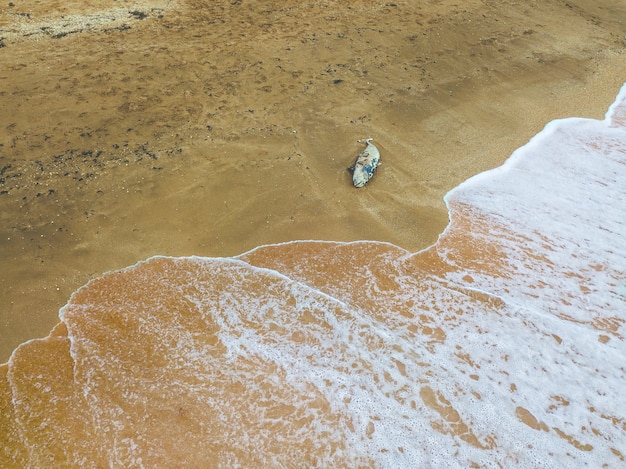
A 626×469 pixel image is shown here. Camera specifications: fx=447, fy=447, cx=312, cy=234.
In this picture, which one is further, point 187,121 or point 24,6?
point 24,6

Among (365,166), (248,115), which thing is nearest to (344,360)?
(365,166)

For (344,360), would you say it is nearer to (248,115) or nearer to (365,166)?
(365,166)

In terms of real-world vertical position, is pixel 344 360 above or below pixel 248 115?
below

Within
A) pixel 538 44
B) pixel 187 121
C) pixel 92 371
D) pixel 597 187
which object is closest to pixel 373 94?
pixel 187 121

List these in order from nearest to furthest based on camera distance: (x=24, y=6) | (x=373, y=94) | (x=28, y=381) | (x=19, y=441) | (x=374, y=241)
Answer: (x=19, y=441) < (x=28, y=381) < (x=374, y=241) < (x=373, y=94) < (x=24, y=6)

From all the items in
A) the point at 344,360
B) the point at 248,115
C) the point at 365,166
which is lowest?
the point at 344,360

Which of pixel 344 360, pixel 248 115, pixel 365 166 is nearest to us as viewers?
pixel 344 360

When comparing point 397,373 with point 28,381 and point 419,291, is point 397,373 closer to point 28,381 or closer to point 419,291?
point 419,291
